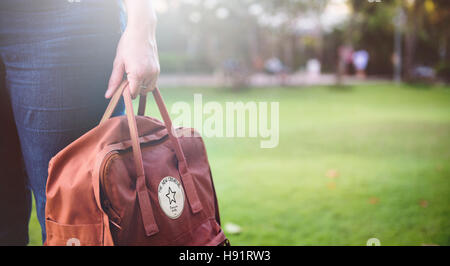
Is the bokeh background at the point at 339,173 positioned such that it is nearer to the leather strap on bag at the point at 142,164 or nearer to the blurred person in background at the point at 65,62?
the leather strap on bag at the point at 142,164

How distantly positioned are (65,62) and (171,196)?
0.51 meters

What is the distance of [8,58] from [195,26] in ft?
43.8

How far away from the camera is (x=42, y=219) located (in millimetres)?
1288

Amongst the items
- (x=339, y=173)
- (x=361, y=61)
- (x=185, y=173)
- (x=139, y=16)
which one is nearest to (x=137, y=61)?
(x=139, y=16)

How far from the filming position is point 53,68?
3.83 feet

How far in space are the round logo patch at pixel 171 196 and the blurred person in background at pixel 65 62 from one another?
290mm

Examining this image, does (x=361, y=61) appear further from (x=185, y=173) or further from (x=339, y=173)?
(x=185, y=173)

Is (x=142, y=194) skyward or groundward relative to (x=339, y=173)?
skyward

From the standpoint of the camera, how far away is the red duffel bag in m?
1.05

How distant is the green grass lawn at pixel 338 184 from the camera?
2.54 metres

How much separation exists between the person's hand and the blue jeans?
6cm

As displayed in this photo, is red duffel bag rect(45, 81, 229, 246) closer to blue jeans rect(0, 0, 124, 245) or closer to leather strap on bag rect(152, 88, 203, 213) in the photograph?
leather strap on bag rect(152, 88, 203, 213)
